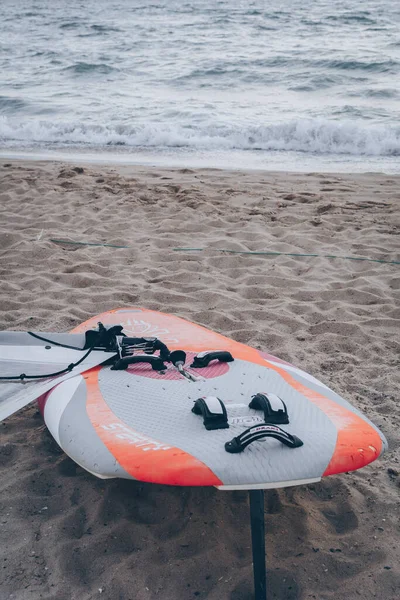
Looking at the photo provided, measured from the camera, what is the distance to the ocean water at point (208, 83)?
848 centimetres

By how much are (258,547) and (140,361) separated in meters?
0.92

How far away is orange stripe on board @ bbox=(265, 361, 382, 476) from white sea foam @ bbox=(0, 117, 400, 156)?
6.78m

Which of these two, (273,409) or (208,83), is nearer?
(273,409)

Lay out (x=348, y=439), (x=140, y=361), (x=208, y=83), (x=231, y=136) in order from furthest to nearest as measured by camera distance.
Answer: (x=208, y=83)
(x=231, y=136)
(x=140, y=361)
(x=348, y=439)

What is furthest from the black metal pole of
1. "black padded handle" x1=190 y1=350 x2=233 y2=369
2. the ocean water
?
the ocean water

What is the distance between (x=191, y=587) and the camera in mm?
1711

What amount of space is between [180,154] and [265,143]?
134 cm

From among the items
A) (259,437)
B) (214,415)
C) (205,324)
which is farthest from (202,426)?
(205,324)

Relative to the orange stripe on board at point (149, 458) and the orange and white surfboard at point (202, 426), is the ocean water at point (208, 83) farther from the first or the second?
the orange stripe on board at point (149, 458)

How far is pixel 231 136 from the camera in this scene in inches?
347

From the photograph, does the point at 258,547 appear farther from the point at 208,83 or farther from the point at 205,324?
the point at 208,83

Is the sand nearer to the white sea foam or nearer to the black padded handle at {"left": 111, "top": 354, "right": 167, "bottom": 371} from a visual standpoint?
the black padded handle at {"left": 111, "top": 354, "right": 167, "bottom": 371}

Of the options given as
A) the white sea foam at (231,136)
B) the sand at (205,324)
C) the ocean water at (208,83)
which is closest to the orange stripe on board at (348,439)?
the sand at (205,324)

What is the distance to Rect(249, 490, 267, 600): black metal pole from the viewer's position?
1622mm
